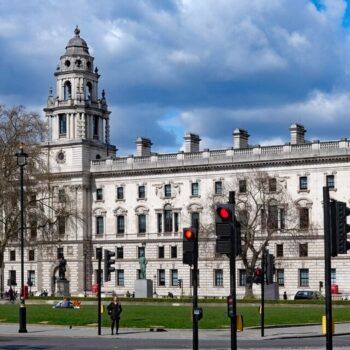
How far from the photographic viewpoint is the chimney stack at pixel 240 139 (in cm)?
11831

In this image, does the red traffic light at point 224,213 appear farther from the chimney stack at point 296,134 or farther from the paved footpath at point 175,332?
the chimney stack at point 296,134

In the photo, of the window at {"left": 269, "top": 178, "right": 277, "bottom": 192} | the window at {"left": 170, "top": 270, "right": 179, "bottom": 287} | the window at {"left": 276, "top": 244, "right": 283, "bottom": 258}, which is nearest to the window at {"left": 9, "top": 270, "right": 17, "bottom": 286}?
the window at {"left": 170, "top": 270, "right": 179, "bottom": 287}

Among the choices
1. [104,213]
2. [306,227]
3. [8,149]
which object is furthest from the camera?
[104,213]

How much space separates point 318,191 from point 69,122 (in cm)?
3418

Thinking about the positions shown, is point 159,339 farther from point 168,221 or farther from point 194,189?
point 168,221

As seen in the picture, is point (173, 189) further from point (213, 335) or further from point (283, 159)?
point (213, 335)

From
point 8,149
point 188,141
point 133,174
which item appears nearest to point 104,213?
point 133,174

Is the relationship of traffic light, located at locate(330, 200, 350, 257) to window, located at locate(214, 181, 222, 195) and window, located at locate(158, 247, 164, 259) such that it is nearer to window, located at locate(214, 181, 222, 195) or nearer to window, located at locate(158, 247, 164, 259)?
Answer: window, located at locate(214, 181, 222, 195)

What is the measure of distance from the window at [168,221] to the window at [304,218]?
1752 cm

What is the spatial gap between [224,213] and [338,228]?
4483 millimetres

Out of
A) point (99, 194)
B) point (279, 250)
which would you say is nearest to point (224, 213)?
point (279, 250)

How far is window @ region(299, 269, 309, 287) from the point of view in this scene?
112 meters

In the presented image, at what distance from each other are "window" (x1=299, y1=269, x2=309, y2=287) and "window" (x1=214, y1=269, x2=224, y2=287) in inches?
377

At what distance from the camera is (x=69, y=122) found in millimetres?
127688
